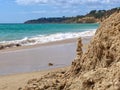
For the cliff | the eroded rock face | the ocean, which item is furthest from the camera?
the ocean

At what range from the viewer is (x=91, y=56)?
593 centimetres

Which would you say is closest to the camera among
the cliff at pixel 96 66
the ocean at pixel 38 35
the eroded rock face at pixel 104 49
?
the cliff at pixel 96 66

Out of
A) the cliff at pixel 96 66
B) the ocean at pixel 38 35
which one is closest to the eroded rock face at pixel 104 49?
the cliff at pixel 96 66

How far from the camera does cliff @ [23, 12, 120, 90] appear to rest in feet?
14.9

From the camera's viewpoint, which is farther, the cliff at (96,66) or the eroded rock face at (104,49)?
the eroded rock face at (104,49)

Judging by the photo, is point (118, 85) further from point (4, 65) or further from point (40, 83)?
point (4, 65)

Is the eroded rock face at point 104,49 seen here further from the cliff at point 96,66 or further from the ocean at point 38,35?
the ocean at point 38,35

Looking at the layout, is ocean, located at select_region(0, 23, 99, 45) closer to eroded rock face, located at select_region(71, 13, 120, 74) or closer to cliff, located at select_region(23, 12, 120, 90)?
cliff, located at select_region(23, 12, 120, 90)

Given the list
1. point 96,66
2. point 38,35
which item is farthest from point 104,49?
point 38,35

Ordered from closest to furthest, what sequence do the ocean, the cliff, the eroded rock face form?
the cliff → the eroded rock face → the ocean

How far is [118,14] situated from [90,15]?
14090cm

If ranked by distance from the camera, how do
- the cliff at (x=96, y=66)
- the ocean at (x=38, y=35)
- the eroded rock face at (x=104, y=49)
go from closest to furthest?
the cliff at (x=96, y=66) < the eroded rock face at (x=104, y=49) < the ocean at (x=38, y=35)

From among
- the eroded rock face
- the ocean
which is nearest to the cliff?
the eroded rock face

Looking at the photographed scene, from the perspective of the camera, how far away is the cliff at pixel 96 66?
4.55m
